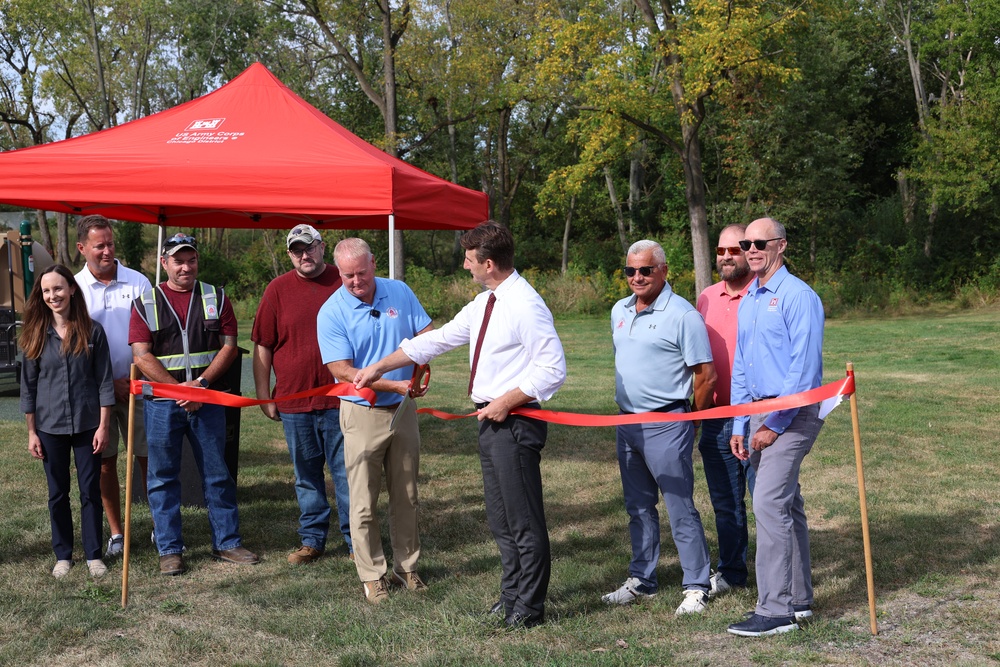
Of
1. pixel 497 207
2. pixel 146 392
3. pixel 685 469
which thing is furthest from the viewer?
pixel 497 207

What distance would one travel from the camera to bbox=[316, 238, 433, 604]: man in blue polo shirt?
4.93m

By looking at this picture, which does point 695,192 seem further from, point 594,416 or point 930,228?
point 594,416

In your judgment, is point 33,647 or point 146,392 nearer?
point 33,647

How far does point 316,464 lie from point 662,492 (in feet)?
7.21

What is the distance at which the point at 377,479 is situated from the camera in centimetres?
509

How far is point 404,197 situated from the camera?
647cm

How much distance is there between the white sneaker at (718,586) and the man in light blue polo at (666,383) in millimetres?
219

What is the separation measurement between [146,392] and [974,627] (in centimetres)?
434

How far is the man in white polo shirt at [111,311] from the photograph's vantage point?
5809mm

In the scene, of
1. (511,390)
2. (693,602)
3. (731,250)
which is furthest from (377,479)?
(731,250)

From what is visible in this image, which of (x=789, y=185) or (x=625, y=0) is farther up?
(x=625, y=0)

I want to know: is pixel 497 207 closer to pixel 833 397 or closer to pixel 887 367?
pixel 887 367

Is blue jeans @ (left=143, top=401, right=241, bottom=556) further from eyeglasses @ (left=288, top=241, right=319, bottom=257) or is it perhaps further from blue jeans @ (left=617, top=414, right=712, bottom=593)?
blue jeans @ (left=617, top=414, right=712, bottom=593)

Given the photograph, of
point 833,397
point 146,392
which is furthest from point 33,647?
point 833,397
